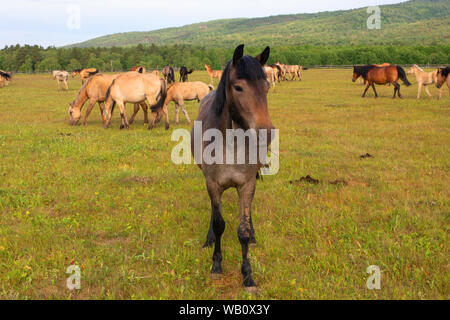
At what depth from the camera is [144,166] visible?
888 centimetres

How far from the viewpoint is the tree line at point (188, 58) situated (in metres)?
75.6

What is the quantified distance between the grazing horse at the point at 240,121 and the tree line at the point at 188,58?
79.4 m

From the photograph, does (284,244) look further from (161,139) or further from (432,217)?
(161,139)

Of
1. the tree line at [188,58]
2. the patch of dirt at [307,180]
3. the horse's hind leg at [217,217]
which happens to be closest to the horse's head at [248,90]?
the horse's hind leg at [217,217]

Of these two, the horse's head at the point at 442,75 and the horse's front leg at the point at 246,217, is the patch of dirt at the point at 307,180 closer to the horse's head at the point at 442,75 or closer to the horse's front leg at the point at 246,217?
the horse's front leg at the point at 246,217

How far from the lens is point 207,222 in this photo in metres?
5.64

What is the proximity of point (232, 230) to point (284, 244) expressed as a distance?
934 millimetres

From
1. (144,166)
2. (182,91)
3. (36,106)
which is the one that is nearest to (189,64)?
(36,106)

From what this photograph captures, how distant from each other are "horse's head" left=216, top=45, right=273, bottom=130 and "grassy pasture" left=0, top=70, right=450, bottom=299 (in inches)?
80.8

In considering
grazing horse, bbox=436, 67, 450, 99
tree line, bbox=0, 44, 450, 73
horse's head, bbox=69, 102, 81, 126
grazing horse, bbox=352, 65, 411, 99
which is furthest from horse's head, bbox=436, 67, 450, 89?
tree line, bbox=0, 44, 450, 73

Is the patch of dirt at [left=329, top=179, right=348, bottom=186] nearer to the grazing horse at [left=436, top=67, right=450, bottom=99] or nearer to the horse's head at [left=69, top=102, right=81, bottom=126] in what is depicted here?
the horse's head at [left=69, top=102, right=81, bottom=126]

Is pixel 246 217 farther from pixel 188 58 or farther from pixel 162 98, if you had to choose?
pixel 188 58

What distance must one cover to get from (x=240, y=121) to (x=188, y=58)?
91350mm

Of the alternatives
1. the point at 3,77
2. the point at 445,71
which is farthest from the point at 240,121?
the point at 3,77
